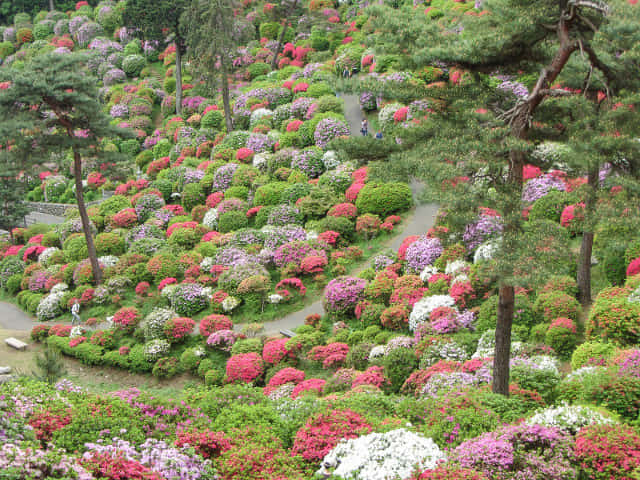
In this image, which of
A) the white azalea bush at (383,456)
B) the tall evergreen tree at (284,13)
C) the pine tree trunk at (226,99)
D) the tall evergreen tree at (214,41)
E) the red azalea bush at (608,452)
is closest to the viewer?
the red azalea bush at (608,452)

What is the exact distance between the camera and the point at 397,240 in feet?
73.3

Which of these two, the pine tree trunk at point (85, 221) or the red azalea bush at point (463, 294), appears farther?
the pine tree trunk at point (85, 221)

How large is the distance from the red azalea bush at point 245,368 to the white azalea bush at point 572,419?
9.81 metres

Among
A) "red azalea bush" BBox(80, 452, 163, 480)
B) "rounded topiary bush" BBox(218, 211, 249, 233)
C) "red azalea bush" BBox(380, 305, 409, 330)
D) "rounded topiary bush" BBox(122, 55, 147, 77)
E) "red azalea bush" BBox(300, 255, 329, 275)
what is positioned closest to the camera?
"red azalea bush" BBox(80, 452, 163, 480)

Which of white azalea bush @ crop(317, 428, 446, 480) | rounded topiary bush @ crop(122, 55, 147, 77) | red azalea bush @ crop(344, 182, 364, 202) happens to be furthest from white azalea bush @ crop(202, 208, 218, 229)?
rounded topiary bush @ crop(122, 55, 147, 77)

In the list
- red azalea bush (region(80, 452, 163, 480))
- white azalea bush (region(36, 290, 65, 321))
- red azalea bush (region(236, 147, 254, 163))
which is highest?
red azalea bush (region(80, 452, 163, 480))

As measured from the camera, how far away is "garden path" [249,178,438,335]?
19.8 metres

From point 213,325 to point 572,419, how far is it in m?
13.3

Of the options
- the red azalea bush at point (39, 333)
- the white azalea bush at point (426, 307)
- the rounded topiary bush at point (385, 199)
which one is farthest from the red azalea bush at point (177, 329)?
the rounded topiary bush at point (385, 199)

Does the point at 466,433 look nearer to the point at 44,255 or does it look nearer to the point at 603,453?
the point at 603,453

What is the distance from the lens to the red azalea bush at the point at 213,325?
1964 cm

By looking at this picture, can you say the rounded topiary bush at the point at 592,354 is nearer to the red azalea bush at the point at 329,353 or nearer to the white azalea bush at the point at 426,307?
the white azalea bush at the point at 426,307

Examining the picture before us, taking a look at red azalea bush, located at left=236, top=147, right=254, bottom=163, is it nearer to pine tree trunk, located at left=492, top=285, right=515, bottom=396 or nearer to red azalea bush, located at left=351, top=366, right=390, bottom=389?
red azalea bush, located at left=351, top=366, right=390, bottom=389

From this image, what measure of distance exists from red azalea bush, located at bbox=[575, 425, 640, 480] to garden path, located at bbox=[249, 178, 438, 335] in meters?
10.5
